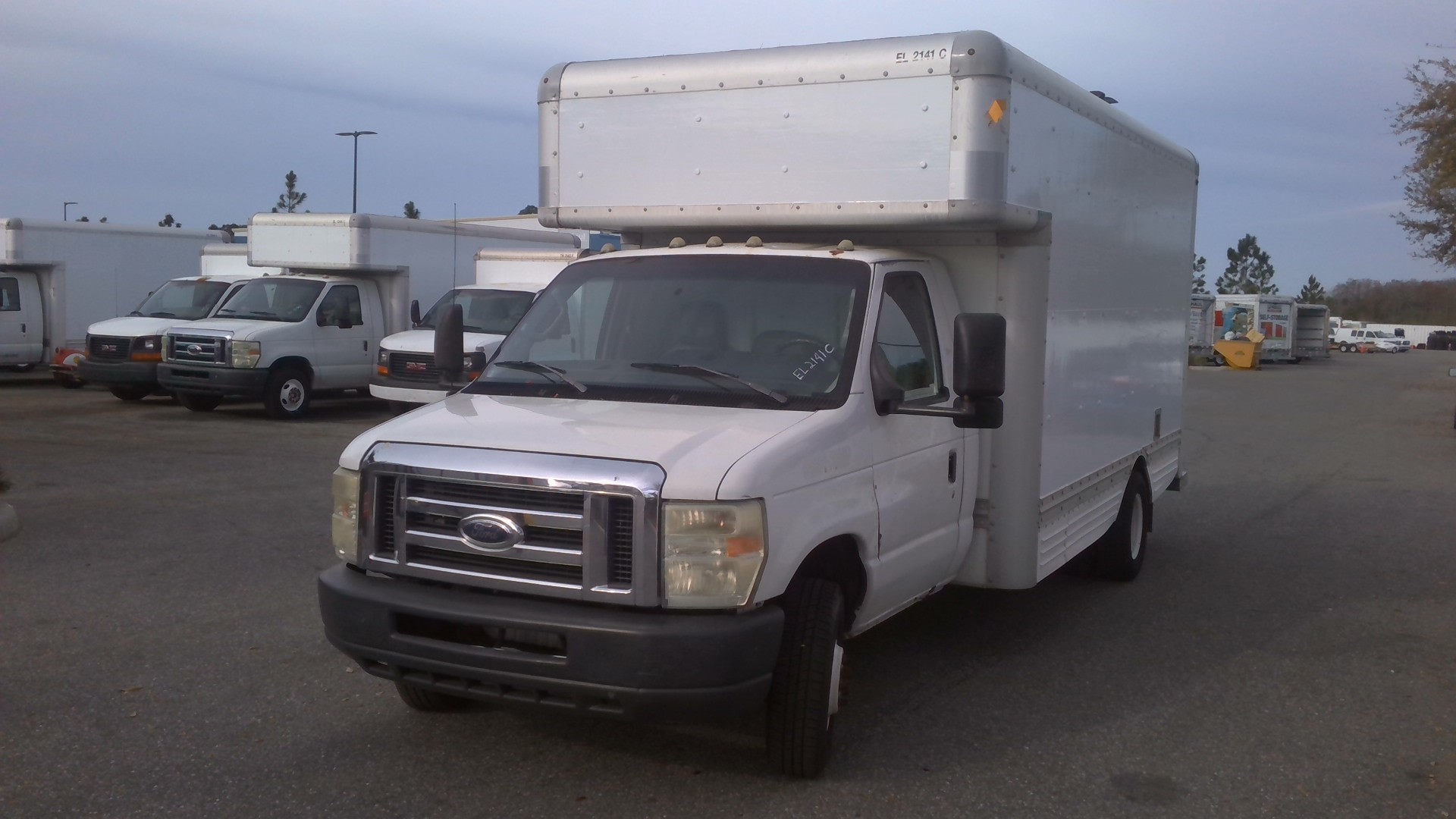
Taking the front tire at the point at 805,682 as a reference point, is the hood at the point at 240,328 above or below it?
above

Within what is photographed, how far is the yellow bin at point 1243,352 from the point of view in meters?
45.3

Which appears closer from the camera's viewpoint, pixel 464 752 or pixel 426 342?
pixel 464 752

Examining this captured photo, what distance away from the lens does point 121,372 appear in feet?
58.1

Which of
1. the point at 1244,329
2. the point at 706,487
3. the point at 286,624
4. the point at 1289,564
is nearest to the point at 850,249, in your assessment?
the point at 706,487

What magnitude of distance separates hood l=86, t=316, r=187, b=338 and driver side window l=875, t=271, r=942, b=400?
1482 cm

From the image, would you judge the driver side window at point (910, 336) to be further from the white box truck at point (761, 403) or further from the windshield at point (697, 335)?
the windshield at point (697, 335)

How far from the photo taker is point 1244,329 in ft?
165

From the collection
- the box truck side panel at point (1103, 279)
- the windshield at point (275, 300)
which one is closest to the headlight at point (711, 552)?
the box truck side panel at point (1103, 279)

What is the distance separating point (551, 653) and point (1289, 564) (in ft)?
22.4

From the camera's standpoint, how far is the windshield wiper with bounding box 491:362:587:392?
5201 mm

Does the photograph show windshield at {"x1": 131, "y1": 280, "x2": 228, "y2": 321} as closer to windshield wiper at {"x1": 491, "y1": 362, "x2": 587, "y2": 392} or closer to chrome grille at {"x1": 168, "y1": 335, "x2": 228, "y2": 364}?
chrome grille at {"x1": 168, "y1": 335, "x2": 228, "y2": 364}

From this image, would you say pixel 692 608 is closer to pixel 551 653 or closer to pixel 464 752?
pixel 551 653

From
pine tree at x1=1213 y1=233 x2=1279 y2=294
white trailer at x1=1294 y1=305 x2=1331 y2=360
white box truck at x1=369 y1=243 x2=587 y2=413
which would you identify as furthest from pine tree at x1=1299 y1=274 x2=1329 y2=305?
white box truck at x1=369 y1=243 x2=587 y2=413

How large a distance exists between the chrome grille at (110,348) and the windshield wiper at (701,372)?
48.7ft
